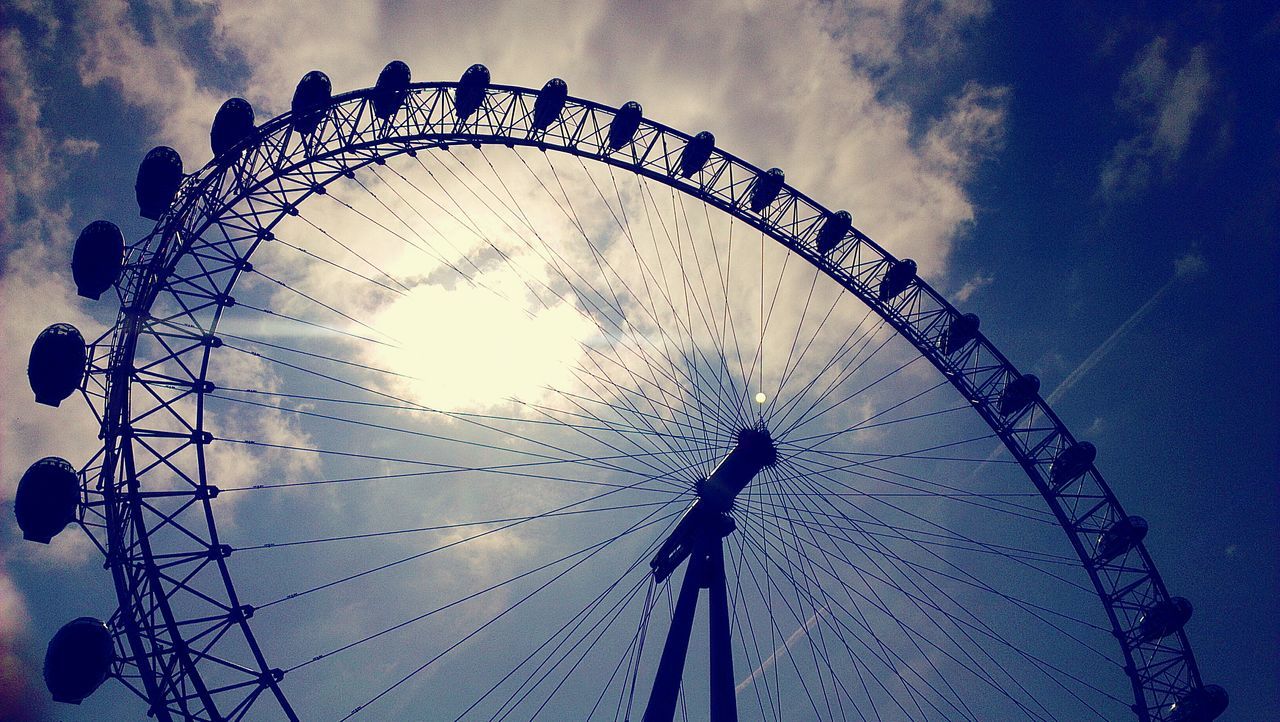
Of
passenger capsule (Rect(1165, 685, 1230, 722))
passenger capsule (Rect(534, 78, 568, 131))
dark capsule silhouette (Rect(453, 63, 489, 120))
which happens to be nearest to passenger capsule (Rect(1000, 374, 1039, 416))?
passenger capsule (Rect(1165, 685, 1230, 722))

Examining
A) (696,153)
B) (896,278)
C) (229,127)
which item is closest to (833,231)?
(896,278)

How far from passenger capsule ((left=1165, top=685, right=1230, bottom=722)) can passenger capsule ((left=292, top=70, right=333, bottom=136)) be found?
1316 inches

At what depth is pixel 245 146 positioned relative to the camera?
17.4 meters

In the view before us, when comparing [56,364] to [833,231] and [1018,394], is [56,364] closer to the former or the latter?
[833,231]

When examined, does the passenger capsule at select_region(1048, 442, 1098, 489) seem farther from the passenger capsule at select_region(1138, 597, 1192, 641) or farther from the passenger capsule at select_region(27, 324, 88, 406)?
the passenger capsule at select_region(27, 324, 88, 406)

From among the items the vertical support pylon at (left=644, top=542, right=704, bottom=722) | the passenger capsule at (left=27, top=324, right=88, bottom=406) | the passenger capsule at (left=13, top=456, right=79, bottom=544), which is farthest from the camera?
the vertical support pylon at (left=644, top=542, right=704, bottom=722)

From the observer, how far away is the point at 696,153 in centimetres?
2188

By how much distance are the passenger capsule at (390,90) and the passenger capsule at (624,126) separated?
21.9 ft

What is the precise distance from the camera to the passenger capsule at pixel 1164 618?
2131 centimetres

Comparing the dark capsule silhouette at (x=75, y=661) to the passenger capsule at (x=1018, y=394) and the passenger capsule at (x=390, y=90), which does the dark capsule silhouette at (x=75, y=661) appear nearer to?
the passenger capsule at (x=390, y=90)

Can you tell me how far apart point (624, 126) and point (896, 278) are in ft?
35.5

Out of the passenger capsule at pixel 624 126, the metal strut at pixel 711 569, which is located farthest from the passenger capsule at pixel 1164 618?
the passenger capsule at pixel 624 126

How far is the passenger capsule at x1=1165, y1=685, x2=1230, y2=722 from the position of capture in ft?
68.2

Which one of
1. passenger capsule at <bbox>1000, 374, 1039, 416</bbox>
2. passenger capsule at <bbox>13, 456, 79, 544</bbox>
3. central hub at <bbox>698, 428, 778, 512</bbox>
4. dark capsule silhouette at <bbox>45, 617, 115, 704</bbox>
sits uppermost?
passenger capsule at <bbox>1000, 374, 1039, 416</bbox>
